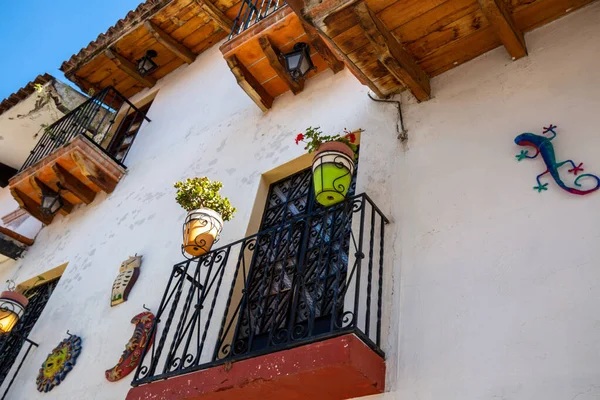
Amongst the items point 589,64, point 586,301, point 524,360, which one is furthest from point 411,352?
point 589,64

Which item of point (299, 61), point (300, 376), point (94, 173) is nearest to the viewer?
point (300, 376)

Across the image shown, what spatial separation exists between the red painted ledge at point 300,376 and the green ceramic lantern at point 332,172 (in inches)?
49.2

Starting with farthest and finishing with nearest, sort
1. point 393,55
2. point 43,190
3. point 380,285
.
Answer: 1. point 43,190
2. point 393,55
3. point 380,285

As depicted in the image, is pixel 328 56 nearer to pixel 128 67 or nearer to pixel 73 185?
pixel 73 185

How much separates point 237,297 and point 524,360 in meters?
2.61

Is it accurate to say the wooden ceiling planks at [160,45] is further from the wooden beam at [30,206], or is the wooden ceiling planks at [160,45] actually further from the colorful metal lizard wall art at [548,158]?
the colorful metal lizard wall art at [548,158]

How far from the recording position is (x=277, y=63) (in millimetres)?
6492

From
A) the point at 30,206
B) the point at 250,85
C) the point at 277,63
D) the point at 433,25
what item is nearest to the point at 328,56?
the point at 277,63

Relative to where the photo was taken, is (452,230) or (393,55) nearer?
(452,230)

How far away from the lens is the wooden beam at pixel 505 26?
4.29 meters

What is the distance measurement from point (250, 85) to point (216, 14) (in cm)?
273

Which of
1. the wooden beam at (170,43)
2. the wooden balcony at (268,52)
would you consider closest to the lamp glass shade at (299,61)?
the wooden balcony at (268,52)

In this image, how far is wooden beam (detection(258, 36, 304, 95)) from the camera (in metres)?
6.37

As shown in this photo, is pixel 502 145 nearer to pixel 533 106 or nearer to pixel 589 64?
pixel 533 106
